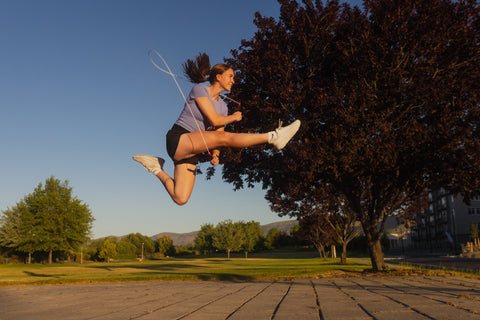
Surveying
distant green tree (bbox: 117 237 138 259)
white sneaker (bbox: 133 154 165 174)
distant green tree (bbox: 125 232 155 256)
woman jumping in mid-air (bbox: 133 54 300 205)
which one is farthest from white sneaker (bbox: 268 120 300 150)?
distant green tree (bbox: 125 232 155 256)

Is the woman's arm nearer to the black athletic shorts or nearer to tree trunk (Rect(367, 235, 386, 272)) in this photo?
the black athletic shorts

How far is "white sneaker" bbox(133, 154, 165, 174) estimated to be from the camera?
17.2ft

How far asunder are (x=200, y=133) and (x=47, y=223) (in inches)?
2497

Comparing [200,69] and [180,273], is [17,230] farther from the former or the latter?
[200,69]

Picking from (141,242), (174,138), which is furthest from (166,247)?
(174,138)

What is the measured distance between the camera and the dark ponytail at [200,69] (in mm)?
4895

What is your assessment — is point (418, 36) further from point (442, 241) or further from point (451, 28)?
point (442, 241)

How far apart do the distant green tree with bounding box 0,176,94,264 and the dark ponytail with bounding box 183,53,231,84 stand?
204ft

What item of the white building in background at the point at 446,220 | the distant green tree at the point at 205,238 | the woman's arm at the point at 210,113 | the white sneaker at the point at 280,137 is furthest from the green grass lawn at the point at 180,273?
the white building in background at the point at 446,220

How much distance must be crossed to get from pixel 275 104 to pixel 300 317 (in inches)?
295

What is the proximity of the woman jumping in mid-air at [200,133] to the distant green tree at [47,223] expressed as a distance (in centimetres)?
6183

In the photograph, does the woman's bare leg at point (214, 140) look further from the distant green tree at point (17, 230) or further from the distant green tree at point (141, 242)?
the distant green tree at point (141, 242)

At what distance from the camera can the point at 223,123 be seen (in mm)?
4609

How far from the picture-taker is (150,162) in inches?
207
